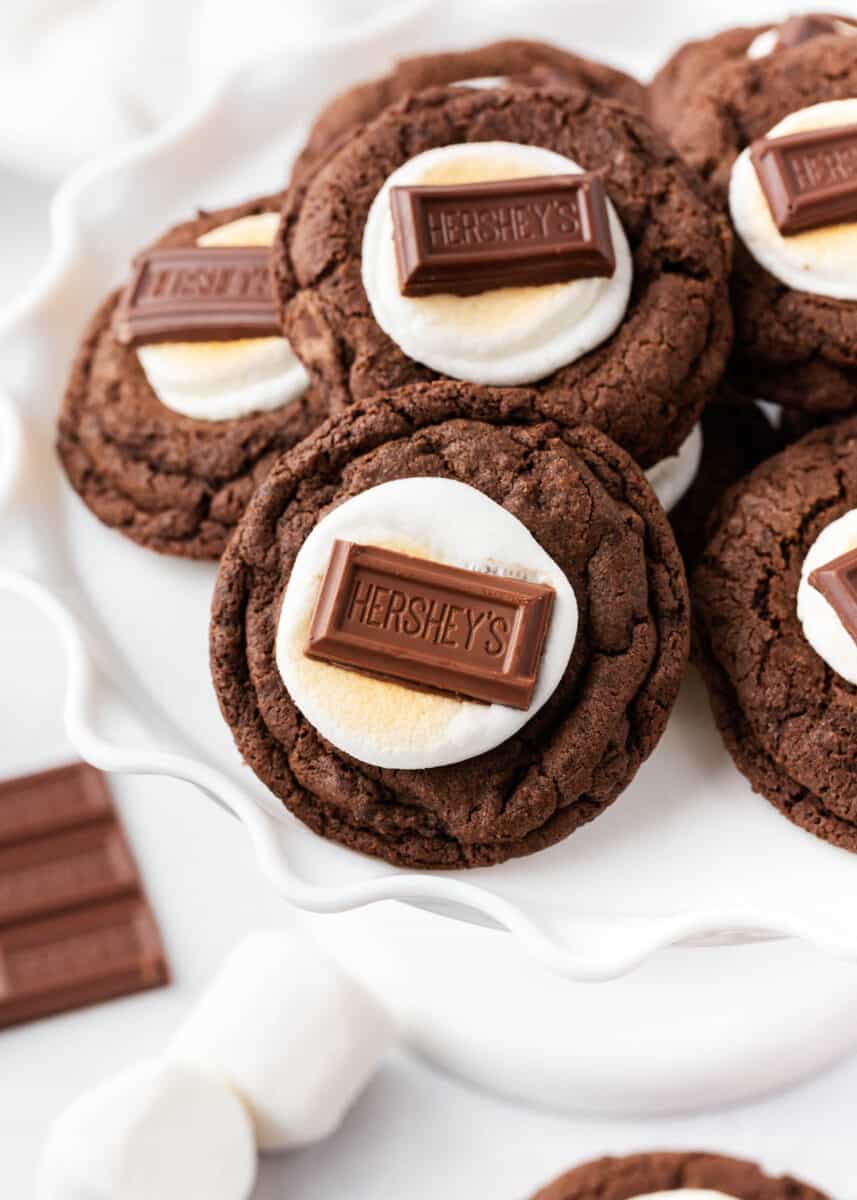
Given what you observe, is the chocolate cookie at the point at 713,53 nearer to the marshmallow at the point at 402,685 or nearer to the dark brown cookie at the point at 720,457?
the dark brown cookie at the point at 720,457

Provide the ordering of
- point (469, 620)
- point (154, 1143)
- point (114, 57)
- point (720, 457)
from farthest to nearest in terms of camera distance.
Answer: point (114, 57) < point (720, 457) < point (154, 1143) < point (469, 620)

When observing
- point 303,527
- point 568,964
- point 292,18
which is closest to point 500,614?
point 303,527

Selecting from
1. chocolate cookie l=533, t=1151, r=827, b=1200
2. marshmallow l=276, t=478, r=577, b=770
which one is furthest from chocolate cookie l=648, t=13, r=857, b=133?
chocolate cookie l=533, t=1151, r=827, b=1200

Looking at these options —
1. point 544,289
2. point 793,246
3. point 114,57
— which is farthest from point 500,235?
point 114,57

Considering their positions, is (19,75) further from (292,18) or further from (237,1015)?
(237,1015)

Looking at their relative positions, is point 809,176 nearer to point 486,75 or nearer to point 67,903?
point 486,75

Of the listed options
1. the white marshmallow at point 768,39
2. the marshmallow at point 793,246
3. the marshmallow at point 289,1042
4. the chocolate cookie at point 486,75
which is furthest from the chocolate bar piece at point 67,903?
the white marshmallow at point 768,39
